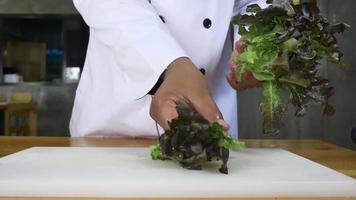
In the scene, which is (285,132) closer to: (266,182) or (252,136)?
(252,136)

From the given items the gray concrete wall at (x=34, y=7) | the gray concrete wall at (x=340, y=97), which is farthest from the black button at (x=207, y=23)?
the gray concrete wall at (x=34, y=7)

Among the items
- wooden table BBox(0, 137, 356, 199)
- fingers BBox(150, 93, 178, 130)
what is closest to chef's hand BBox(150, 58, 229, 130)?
fingers BBox(150, 93, 178, 130)

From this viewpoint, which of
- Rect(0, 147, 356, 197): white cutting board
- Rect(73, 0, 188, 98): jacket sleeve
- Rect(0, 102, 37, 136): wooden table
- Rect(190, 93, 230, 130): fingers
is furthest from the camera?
Rect(0, 102, 37, 136): wooden table

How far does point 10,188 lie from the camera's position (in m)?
0.60

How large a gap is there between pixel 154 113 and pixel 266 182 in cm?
34

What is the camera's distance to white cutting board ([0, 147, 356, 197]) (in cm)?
60

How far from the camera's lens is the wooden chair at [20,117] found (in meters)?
4.95

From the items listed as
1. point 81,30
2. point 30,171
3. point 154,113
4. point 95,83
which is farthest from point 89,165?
point 81,30

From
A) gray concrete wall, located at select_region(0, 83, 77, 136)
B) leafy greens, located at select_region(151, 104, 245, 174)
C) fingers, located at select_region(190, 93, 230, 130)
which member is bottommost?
gray concrete wall, located at select_region(0, 83, 77, 136)

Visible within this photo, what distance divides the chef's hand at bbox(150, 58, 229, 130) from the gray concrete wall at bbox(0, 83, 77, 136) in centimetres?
679

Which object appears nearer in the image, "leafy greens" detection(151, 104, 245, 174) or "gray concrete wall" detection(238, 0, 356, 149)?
"leafy greens" detection(151, 104, 245, 174)

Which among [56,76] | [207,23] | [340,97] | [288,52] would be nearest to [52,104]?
[56,76]

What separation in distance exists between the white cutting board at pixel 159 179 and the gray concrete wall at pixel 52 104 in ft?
22.5

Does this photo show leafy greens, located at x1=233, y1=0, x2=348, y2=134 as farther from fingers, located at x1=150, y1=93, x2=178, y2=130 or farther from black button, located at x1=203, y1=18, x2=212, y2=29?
black button, located at x1=203, y1=18, x2=212, y2=29
